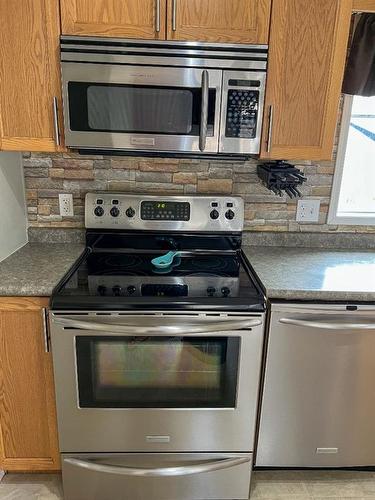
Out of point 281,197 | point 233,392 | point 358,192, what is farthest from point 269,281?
point 358,192

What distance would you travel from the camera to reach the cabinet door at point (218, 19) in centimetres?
156

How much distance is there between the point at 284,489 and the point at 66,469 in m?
0.95

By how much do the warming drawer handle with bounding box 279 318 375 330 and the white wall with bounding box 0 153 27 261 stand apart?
123 cm

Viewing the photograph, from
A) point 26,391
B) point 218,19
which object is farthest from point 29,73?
point 26,391

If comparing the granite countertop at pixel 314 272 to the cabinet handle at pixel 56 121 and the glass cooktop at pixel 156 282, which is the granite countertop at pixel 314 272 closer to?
the glass cooktop at pixel 156 282

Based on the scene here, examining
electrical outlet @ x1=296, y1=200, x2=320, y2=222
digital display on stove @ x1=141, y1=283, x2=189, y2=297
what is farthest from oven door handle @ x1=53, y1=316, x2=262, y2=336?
electrical outlet @ x1=296, y1=200, x2=320, y2=222

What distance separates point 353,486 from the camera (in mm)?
1846

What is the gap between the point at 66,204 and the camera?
2.04m

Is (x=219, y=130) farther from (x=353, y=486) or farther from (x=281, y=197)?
(x=353, y=486)

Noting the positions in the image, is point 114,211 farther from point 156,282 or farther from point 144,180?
point 156,282

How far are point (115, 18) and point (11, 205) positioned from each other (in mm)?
914

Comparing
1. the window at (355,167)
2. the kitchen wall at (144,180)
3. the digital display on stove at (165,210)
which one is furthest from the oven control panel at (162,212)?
the window at (355,167)

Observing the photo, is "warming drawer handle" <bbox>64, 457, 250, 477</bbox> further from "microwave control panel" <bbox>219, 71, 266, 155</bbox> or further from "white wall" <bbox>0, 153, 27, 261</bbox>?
"microwave control panel" <bbox>219, 71, 266, 155</bbox>

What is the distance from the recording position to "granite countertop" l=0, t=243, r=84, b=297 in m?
1.52
